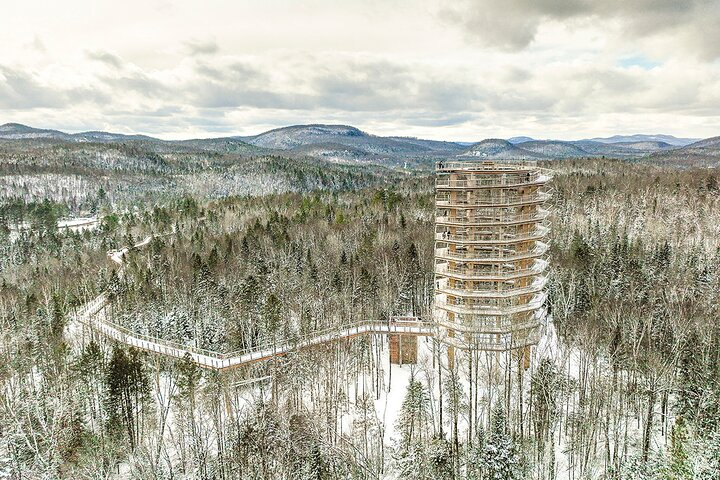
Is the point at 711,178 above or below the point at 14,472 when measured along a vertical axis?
above

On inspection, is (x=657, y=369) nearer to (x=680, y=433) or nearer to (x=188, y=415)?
(x=680, y=433)

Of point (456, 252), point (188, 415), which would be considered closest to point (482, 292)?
point (456, 252)

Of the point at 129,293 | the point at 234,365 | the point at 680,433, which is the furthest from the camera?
the point at 129,293

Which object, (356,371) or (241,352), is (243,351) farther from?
(356,371)

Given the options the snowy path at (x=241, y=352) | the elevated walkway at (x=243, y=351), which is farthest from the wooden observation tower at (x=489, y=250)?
the snowy path at (x=241, y=352)

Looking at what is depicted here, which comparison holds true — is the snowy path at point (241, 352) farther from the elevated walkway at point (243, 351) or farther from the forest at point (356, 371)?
the forest at point (356, 371)

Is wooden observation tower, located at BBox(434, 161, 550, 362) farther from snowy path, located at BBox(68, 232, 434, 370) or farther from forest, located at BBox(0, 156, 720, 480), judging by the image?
snowy path, located at BBox(68, 232, 434, 370)

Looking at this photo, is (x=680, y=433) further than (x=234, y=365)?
No

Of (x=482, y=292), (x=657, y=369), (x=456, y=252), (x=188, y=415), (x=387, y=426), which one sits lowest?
(x=387, y=426)
